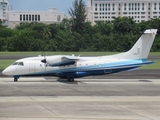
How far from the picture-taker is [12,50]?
102 metres

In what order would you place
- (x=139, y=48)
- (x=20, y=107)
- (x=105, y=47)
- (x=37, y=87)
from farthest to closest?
(x=105, y=47), (x=139, y=48), (x=37, y=87), (x=20, y=107)

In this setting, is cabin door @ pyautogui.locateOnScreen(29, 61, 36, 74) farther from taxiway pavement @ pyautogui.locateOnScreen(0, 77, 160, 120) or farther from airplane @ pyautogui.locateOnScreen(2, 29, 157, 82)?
taxiway pavement @ pyautogui.locateOnScreen(0, 77, 160, 120)

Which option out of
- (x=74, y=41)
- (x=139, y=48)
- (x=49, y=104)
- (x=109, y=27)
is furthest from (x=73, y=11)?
(x=49, y=104)

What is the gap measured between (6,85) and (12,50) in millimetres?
68269

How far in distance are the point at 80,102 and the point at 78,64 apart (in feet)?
46.5

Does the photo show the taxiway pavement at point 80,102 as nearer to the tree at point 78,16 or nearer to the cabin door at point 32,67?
the cabin door at point 32,67

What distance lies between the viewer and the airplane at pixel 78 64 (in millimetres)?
38188

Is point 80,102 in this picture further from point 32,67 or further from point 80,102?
point 32,67

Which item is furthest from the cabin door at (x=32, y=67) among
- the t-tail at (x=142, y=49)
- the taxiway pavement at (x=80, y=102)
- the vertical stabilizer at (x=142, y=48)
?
the vertical stabilizer at (x=142, y=48)

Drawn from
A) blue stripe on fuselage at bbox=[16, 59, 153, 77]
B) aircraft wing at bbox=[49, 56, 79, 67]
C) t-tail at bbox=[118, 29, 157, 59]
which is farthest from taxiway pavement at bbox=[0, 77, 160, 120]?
t-tail at bbox=[118, 29, 157, 59]

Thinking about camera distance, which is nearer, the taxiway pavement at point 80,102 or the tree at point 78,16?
the taxiway pavement at point 80,102

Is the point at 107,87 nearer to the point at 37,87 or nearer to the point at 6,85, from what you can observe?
the point at 37,87

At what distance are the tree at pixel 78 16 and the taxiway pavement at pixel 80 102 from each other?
95277mm

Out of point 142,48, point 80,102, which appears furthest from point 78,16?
point 80,102
